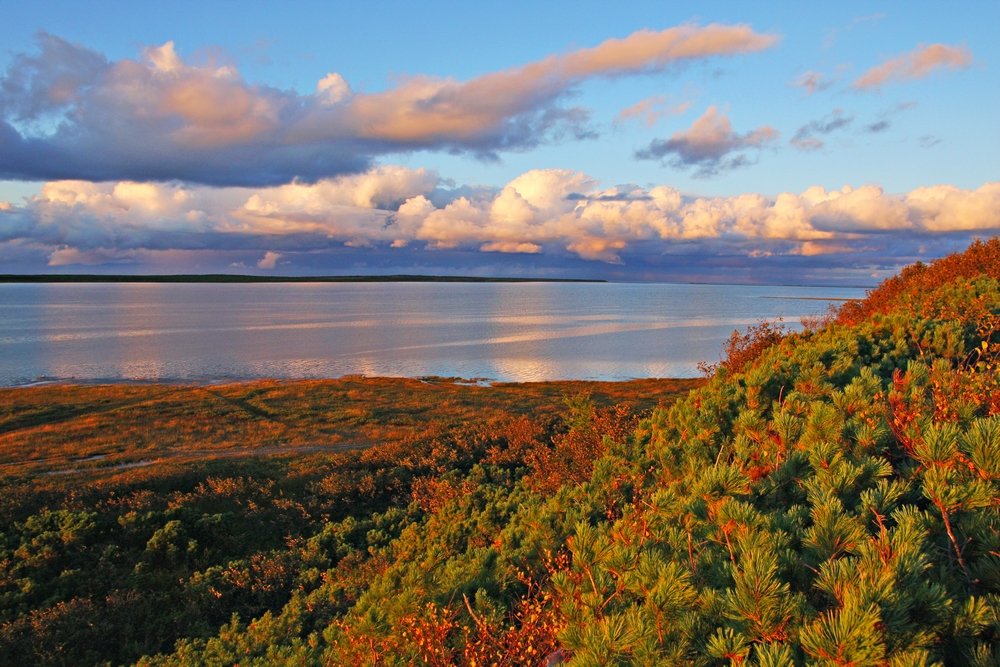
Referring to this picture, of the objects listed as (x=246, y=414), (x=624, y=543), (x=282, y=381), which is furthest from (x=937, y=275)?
(x=282, y=381)

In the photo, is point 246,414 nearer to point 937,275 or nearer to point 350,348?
point 937,275

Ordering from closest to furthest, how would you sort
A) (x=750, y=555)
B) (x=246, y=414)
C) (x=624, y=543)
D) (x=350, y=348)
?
(x=750, y=555) < (x=624, y=543) < (x=246, y=414) < (x=350, y=348)

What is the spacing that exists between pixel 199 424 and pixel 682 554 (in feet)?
97.5

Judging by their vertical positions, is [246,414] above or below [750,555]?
below

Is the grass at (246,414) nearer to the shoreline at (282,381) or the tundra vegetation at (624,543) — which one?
the shoreline at (282,381)

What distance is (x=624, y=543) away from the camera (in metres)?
3.81

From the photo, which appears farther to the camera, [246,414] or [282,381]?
[282,381]

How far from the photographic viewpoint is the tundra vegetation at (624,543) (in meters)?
2.64

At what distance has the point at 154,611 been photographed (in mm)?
8812

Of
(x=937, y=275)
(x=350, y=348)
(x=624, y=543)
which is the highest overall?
(x=937, y=275)

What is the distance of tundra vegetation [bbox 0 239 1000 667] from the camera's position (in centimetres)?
264

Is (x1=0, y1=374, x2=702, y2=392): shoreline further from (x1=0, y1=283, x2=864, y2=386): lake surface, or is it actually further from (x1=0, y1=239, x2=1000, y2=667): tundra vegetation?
(x1=0, y1=239, x2=1000, y2=667): tundra vegetation

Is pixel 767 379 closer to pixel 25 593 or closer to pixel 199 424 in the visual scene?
pixel 25 593

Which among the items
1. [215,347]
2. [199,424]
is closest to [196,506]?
[199,424]
